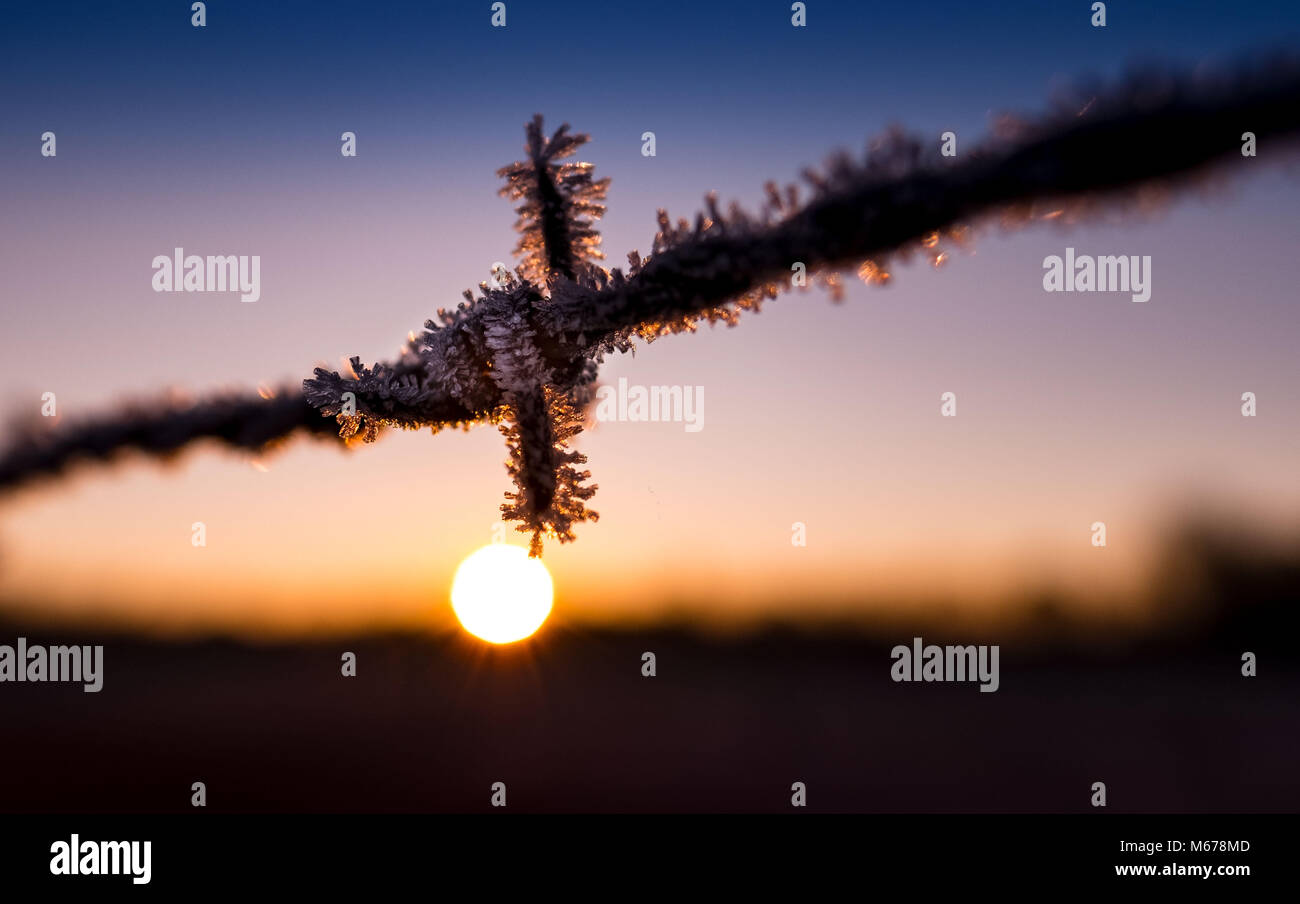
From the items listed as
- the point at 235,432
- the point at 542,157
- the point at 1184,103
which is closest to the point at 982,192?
the point at 1184,103

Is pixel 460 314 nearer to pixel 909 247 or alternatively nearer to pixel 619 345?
pixel 619 345

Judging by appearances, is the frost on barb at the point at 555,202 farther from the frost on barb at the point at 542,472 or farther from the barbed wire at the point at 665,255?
the frost on barb at the point at 542,472

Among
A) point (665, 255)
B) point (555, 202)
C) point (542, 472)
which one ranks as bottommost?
point (542, 472)

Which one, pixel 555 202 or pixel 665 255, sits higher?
pixel 555 202

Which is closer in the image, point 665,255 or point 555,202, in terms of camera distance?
point 665,255

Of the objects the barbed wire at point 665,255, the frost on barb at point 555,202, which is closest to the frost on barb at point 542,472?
the barbed wire at point 665,255

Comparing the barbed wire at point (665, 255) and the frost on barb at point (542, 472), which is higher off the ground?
the barbed wire at point (665, 255)

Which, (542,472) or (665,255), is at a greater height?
(665,255)

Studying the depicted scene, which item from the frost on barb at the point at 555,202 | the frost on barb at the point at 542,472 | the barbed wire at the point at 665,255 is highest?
the frost on barb at the point at 555,202
